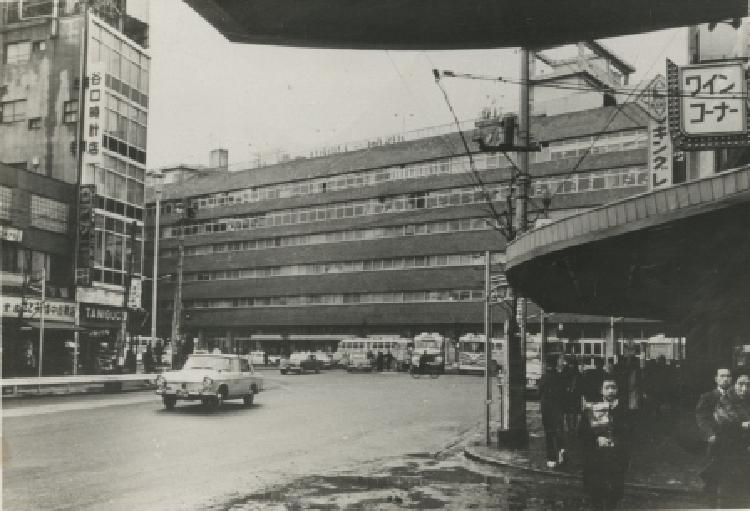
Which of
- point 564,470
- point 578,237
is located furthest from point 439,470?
point 578,237

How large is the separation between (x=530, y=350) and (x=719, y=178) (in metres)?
36.0

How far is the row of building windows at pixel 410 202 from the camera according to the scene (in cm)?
4991

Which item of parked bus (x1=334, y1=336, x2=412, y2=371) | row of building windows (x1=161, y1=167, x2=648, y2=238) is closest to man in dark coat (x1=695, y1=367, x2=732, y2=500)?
row of building windows (x1=161, y1=167, x2=648, y2=238)

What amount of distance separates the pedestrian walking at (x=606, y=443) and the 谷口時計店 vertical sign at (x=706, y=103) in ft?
17.3

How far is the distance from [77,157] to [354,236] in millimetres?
34947

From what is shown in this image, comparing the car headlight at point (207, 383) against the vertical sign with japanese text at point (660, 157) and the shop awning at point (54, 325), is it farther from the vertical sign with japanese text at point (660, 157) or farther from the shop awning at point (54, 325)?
the vertical sign with japanese text at point (660, 157)

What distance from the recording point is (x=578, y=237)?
10000 millimetres

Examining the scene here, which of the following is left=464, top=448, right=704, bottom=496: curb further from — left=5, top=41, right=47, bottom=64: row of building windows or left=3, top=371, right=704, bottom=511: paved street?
left=5, top=41, right=47, bottom=64: row of building windows

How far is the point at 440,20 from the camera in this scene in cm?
1192

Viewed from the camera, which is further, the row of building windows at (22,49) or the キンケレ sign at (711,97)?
the row of building windows at (22,49)

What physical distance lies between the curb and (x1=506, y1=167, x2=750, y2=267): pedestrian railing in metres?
3.26

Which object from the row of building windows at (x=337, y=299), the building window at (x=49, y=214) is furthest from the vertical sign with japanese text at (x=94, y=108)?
the row of building windows at (x=337, y=299)

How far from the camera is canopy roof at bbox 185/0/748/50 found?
10969mm

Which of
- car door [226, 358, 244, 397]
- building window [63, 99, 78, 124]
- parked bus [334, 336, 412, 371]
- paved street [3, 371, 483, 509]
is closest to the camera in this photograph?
paved street [3, 371, 483, 509]
